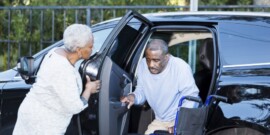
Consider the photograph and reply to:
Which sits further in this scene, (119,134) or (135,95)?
(135,95)

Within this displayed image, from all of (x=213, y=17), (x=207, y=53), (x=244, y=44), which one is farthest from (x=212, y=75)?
(x=207, y=53)

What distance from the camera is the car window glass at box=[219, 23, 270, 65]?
4.74m

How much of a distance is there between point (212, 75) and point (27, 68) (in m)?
1.51

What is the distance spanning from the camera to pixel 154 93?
17.4 ft

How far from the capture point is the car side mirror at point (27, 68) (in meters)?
4.96

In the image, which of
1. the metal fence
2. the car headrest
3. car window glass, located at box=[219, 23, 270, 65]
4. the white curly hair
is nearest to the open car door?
the white curly hair

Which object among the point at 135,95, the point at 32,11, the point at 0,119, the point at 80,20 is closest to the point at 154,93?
the point at 135,95

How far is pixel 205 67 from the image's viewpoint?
5766 mm

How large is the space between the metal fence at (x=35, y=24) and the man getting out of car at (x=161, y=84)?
14.6 ft

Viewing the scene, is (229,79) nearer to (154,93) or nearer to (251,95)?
(251,95)

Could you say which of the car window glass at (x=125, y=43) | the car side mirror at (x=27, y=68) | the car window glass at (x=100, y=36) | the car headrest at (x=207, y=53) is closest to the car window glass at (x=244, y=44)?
the car headrest at (x=207, y=53)

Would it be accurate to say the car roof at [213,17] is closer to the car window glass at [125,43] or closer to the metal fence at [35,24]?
the car window glass at [125,43]

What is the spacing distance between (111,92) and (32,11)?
602cm

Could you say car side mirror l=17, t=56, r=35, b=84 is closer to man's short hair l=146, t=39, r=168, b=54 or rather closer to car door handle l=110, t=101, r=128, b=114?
car door handle l=110, t=101, r=128, b=114
